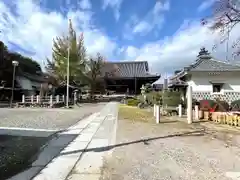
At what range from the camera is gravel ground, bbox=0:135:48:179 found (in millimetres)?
4672

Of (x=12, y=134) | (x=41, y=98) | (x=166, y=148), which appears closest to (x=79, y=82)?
(x=41, y=98)

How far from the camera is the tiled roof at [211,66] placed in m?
21.0

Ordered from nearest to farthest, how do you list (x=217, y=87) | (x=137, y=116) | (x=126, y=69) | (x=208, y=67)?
(x=137, y=116) < (x=217, y=87) < (x=208, y=67) < (x=126, y=69)

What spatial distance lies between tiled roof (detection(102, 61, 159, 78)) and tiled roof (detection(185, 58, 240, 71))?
19.7 m

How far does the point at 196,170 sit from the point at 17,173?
318 cm

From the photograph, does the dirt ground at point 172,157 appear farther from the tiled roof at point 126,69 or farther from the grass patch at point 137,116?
the tiled roof at point 126,69

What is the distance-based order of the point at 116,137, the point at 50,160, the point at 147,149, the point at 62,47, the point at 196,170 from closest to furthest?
the point at 196,170, the point at 50,160, the point at 147,149, the point at 116,137, the point at 62,47

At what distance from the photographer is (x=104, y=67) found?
146ft

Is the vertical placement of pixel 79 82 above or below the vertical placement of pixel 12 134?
above

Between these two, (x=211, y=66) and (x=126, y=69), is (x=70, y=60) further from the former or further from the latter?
(x=211, y=66)

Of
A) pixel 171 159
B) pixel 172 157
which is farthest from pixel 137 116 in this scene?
pixel 171 159

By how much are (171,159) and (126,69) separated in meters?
41.3

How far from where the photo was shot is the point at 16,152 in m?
5.92

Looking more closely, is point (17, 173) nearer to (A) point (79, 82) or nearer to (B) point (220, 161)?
(B) point (220, 161)
